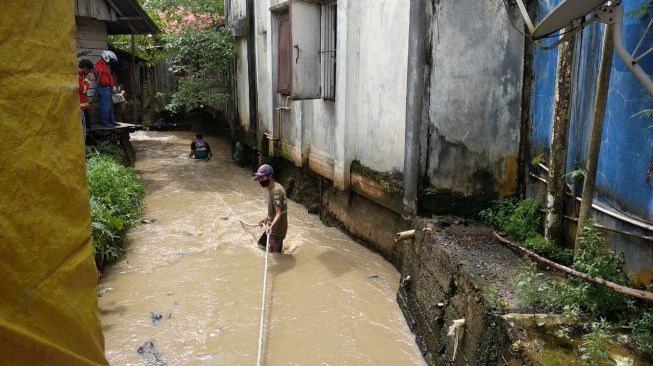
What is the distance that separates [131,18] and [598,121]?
10.8 metres

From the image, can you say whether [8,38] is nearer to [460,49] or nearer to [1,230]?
[1,230]

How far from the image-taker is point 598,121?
3828mm

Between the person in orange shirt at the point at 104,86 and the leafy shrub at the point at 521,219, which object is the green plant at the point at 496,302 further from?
the person in orange shirt at the point at 104,86

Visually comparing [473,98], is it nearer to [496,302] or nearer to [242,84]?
[496,302]

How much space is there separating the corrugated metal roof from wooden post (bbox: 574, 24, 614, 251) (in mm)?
10422

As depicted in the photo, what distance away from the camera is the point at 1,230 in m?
0.98

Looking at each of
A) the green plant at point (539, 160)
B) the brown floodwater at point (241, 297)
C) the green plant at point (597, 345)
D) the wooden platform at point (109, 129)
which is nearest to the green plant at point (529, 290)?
the green plant at point (597, 345)

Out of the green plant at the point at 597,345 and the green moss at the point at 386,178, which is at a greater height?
the green moss at the point at 386,178

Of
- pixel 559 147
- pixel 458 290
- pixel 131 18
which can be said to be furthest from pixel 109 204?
pixel 559 147

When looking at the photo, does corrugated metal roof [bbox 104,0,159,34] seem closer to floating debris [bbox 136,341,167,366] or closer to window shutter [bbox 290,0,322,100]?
window shutter [bbox 290,0,322,100]

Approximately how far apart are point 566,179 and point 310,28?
501cm

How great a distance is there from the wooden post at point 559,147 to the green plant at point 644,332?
1482 millimetres

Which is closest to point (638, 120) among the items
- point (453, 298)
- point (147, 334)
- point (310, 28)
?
point (453, 298)

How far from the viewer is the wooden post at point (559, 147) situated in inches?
175
